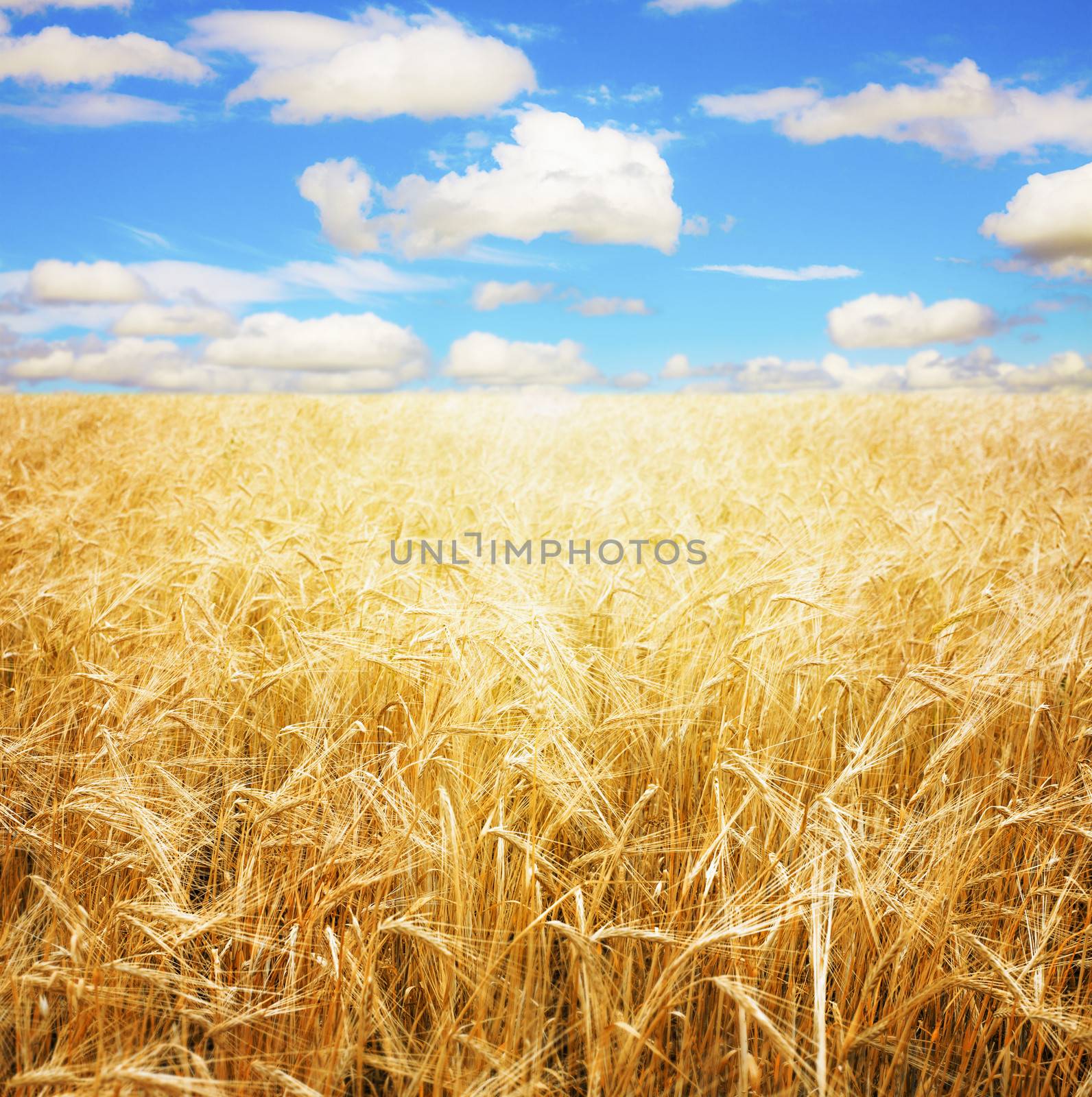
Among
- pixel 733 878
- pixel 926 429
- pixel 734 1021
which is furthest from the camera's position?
pixel 926 429

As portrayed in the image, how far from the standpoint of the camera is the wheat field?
1.10m

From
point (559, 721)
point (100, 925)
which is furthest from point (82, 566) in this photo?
point (559, 721)

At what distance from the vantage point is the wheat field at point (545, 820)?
43.4 inches

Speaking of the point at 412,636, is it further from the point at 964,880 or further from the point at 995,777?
the point at 995,777

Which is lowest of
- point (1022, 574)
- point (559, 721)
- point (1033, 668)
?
point (559, 721)

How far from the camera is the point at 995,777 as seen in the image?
1.75 m

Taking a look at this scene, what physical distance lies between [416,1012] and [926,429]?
928cm

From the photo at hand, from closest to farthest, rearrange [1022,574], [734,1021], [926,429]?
[734,1021], [1022,574], [926,429]

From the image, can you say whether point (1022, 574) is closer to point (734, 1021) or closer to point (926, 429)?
point (734, 1021)

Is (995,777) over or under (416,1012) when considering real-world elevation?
over

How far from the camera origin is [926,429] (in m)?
8.64

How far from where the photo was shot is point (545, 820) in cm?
161

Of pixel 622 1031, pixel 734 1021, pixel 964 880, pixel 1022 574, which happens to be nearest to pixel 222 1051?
pixel 622 1031

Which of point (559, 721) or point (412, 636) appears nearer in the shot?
point (559, 721)
